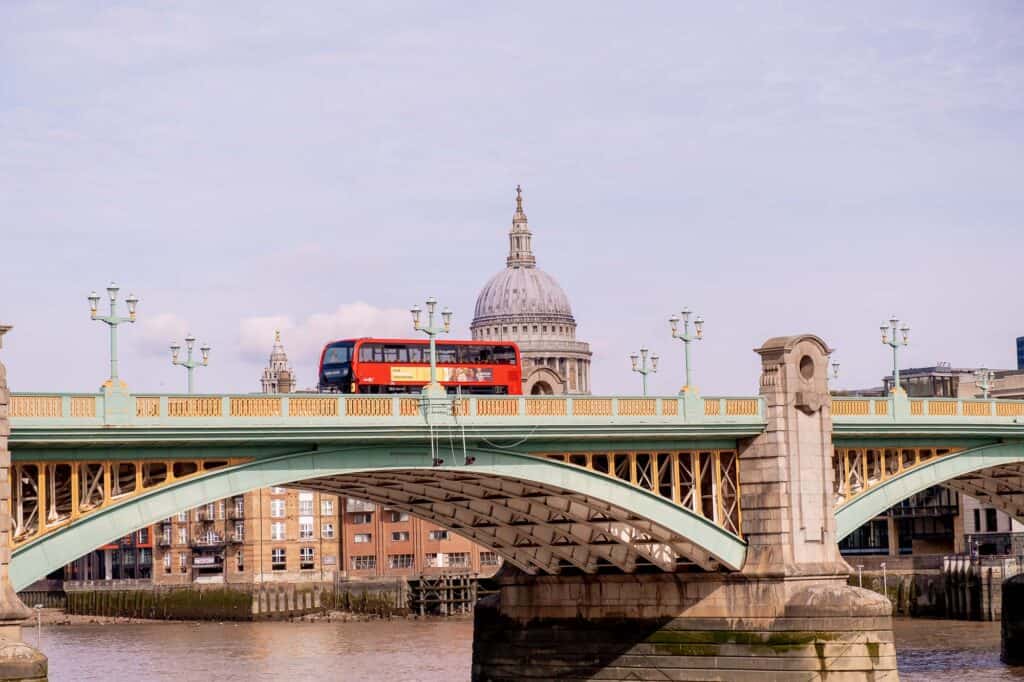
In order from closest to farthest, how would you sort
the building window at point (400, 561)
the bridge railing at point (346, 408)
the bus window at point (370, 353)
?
the bridge railing at point (346, 408)
the bus window at point (370, 353)
the building window at point (400, 561)

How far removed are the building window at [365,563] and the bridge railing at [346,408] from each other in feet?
285

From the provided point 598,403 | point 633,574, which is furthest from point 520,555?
point 598,403

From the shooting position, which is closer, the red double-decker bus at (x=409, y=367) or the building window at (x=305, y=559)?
the red double-decker bus at (x=409, y=367)

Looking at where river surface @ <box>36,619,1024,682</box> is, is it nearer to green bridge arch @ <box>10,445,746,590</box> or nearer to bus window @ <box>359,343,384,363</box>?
bus window @ <box>359,343,384,363</box>

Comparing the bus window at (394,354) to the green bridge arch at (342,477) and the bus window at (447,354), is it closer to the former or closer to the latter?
the bus window at (447,354)

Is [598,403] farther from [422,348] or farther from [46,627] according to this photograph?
[46,627]

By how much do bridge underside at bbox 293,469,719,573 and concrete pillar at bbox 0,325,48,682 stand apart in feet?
35.6

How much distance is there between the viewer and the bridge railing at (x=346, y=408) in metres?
48.2

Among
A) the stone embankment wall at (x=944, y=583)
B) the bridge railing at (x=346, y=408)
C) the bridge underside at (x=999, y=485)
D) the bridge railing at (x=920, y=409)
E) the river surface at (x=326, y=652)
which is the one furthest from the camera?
the stone embankment wall at (x=944, y=583)

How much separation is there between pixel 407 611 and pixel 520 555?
68492mm

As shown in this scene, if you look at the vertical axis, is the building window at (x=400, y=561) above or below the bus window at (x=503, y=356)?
below

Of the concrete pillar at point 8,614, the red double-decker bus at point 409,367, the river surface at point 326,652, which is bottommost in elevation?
the river surface at point 326,652

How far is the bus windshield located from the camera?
75.7 m

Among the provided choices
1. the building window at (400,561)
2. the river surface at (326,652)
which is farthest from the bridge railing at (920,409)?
the building window at (400,561)
